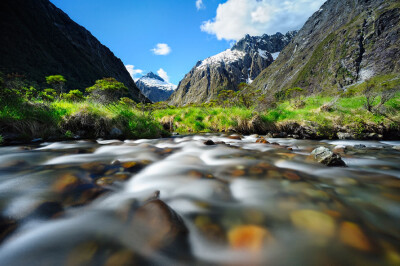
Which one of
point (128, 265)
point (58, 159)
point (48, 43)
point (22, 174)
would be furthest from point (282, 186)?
point (48, 43)

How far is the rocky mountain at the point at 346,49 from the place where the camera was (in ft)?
228

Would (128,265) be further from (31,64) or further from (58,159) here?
(31,64)

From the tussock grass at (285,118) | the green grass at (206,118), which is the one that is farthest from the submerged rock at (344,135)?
the green grass at (206,118)

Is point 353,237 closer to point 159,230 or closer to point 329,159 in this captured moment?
point 159,230

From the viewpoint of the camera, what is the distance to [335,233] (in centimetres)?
130

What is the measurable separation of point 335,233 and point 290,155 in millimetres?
2582

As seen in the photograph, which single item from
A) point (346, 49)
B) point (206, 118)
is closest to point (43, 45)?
point (206, 118)

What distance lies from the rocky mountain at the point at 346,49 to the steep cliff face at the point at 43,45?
96417 millimetres

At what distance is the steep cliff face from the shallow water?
6200 centimetres

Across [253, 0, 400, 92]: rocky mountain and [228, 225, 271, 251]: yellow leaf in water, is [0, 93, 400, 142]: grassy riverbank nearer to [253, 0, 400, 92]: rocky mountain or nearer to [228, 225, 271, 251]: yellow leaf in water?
[228, 225, 271, 251]: yellow leaf in water

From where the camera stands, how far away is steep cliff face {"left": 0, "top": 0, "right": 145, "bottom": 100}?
1961 inches

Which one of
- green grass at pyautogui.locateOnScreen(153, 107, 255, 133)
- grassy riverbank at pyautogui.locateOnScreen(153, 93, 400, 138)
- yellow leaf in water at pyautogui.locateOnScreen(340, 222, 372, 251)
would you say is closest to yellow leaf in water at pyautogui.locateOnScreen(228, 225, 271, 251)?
yellow leaf in water at pyautogui.locateOnScreen(340, 222, 372, 251)

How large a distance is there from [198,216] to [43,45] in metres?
91.0

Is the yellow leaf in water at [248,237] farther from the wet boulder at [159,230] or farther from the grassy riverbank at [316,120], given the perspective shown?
the grassy riverbank at [316,120]
